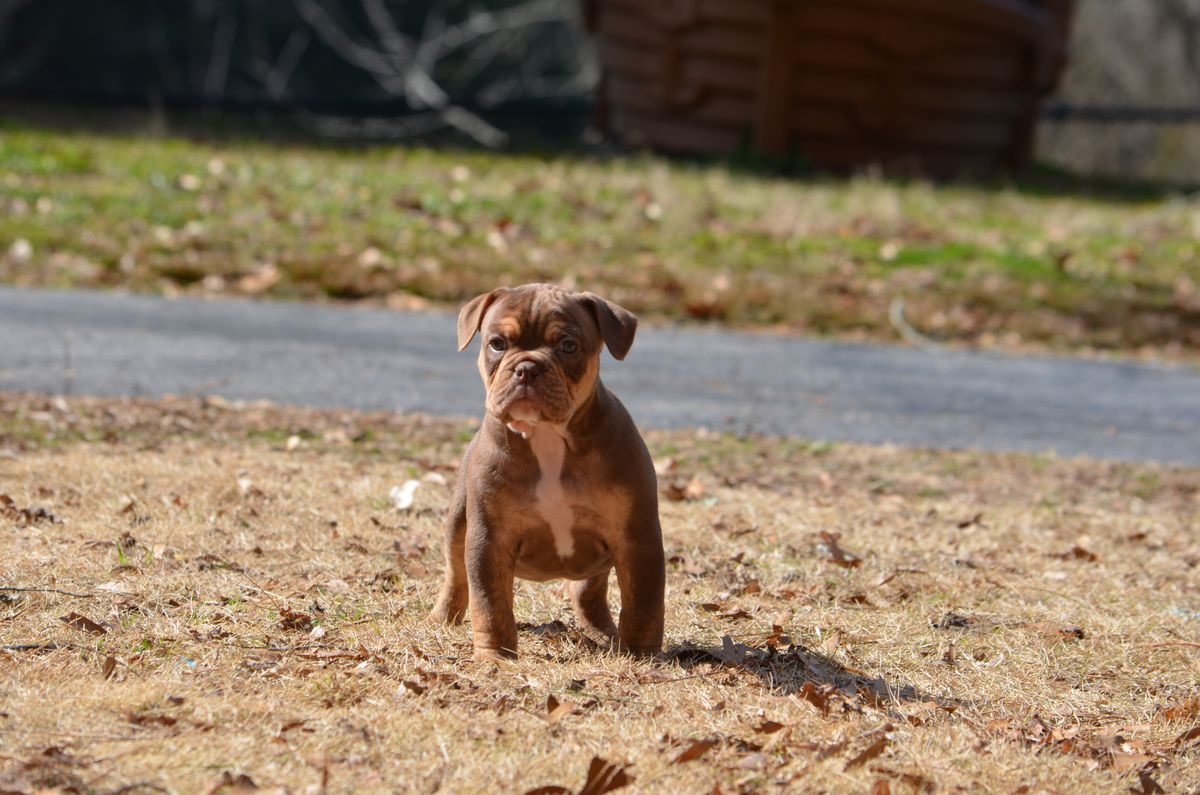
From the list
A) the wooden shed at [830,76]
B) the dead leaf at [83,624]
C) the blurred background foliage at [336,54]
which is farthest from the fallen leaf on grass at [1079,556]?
the blurred background foliage at [336,54]

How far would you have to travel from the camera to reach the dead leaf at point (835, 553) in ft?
18.4

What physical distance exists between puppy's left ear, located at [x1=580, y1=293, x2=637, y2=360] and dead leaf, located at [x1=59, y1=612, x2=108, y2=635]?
171 centimetres

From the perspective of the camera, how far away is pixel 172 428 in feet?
23.2

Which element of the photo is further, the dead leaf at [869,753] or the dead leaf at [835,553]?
the dead leaf at [835,553]

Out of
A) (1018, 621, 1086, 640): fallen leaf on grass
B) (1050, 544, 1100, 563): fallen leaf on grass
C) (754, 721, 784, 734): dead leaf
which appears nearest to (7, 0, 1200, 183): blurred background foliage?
(1050, 544, 1100, 563): fallen leaf on grass

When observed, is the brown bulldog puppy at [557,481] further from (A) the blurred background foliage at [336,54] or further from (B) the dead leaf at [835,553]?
(A) the blurred background foliage at [336,54]

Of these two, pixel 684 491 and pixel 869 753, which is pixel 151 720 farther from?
pixel 684 491

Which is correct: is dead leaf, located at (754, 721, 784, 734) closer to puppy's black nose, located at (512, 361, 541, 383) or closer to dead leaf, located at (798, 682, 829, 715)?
dead leaf, located at (798, 682, 829, 715)

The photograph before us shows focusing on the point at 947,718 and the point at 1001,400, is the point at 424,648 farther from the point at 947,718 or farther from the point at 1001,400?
the point at 1001,400

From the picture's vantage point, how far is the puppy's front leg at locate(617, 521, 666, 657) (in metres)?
4.24

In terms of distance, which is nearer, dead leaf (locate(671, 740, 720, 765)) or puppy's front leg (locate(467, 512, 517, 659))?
dead leaf (locate(671, 740, 720, 765))

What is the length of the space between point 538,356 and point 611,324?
343 millimetres

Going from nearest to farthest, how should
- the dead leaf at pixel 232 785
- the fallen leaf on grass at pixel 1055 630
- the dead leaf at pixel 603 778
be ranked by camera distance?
the dead leaf at pixel 232 785 → the dead leaf at pixel 603 778 → the fallen leaf on grass at pixel 1055 630

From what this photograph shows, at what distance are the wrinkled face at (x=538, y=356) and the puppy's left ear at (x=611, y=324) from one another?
2cm
